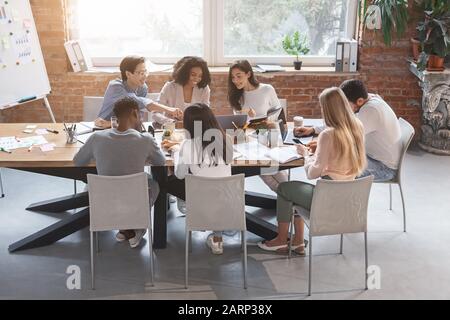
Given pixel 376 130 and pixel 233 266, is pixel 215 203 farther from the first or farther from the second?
pixel 376 130

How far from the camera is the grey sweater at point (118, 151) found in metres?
3.86

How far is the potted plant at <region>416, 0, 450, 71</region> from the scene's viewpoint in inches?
240

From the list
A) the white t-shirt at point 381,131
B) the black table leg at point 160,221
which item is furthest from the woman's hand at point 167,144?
the white t-shirt at point 381,131

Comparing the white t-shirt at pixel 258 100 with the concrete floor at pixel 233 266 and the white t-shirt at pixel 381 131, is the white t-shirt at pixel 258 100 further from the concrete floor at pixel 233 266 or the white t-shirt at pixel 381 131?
the concrete floor at pixel 233 266

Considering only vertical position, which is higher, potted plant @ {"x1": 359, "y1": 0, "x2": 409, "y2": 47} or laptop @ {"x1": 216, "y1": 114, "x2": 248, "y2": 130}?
potted plant @ {"x1": 359, "y1": 0, "x2": 409, "y2": 47}

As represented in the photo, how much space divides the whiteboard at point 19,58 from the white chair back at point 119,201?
2.61 meters

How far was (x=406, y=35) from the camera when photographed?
21.6 feet

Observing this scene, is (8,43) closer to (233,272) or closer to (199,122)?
(199,122)

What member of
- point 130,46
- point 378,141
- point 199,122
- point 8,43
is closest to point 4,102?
point 8,43

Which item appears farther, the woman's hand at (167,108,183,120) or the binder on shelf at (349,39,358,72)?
the binder on shelf at (349,39,358,72)

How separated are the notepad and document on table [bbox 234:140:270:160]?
4cm

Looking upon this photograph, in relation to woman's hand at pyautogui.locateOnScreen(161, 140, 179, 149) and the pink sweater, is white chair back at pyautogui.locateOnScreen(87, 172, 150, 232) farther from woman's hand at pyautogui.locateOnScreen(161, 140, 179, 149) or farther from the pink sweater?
the pink sweater

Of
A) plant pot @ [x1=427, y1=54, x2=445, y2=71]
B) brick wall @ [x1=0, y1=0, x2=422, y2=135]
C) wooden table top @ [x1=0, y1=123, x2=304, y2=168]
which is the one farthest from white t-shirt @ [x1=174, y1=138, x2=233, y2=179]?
plant pot @ [x1=427, y1=54, x2=445, y2=71]

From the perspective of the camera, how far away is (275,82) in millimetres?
6684
